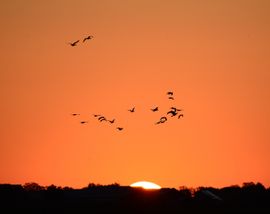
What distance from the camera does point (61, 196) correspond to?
98.4 meters

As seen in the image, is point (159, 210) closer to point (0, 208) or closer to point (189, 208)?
point (189, 208)

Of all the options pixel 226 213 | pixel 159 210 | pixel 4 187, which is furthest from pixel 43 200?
pixel 226 213

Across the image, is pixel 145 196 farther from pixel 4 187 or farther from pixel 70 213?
pixel 4 187

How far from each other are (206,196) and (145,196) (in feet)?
33.6

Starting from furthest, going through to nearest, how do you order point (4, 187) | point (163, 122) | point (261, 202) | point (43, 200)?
point (261, 202), point (4, 187), point (43, 200), point (163, 122)

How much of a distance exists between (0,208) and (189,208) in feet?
80.3

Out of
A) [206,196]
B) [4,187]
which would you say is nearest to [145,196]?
[206,196]

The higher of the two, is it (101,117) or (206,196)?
(101,117)

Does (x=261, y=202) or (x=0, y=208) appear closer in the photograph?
(x=0, y=208)

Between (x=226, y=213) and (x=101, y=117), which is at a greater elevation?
(x=101, y=117)

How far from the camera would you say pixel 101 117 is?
87.9 m

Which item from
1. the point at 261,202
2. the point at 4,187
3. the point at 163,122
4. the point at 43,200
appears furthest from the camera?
the point at 261,202

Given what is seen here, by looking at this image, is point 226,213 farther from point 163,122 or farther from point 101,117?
point 101,117

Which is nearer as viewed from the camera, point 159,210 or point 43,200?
point 159,210
